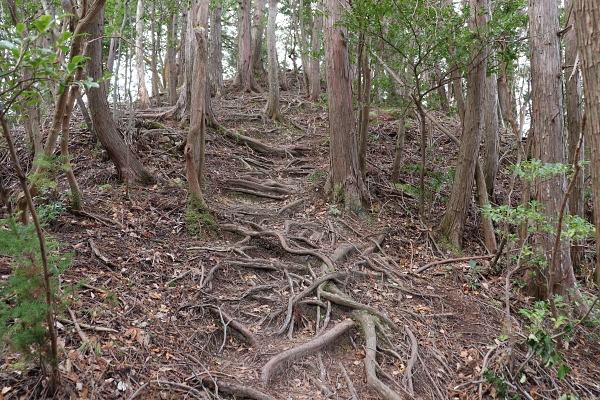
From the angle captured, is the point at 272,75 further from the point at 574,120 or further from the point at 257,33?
the point at 574,120

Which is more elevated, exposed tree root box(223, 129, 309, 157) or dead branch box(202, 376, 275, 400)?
exposed tree root box(223, 129, 309, 157)

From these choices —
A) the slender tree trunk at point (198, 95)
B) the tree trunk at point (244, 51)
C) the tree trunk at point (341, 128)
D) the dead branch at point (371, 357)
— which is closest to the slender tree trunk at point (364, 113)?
the tree trunk at point (341, 128)

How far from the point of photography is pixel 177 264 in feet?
17.0

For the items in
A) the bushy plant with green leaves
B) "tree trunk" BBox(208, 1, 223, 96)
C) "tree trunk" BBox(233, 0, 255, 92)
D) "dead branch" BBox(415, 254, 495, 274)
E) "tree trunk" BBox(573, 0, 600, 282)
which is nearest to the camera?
"tree trunk" BBox(573, 0, 600, 282)

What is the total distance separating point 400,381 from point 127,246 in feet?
11.4

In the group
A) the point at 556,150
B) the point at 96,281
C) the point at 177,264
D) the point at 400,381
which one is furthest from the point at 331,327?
the point at 556,150

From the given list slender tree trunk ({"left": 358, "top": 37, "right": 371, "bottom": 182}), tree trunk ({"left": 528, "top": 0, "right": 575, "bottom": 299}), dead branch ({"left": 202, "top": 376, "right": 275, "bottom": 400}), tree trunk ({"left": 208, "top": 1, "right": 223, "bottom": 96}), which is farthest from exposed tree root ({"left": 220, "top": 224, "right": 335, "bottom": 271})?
tree trunk ({"left": 208, "top": 1, "right": 223, "bottom": 96})

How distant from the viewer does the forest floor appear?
11.5ft

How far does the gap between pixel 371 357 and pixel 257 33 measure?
1558cm

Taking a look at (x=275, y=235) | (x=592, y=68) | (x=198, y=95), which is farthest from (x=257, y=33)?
(x=592, y=68)

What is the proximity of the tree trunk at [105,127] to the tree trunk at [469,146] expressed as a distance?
5.43 metres

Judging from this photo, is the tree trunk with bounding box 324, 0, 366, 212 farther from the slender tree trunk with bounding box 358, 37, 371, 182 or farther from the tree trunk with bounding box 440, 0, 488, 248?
the tree trunk with bounding box 440, 0, 488, 248

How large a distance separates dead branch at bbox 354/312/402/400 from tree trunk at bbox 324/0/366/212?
3.33 m

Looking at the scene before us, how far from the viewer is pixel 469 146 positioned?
7.38m
